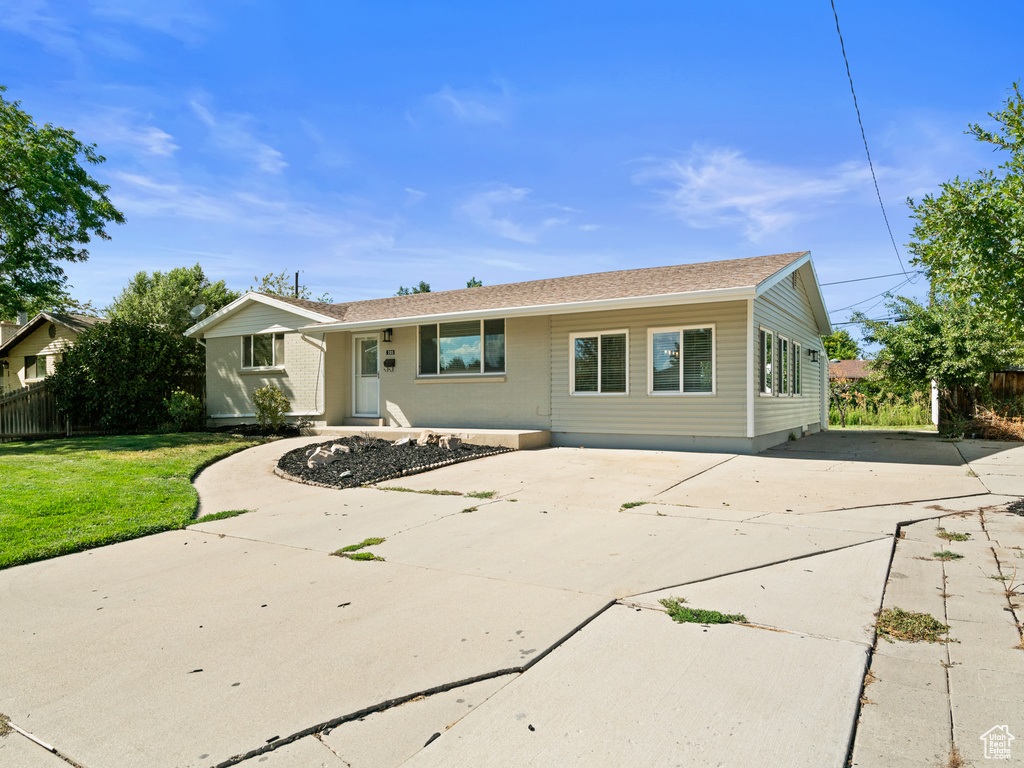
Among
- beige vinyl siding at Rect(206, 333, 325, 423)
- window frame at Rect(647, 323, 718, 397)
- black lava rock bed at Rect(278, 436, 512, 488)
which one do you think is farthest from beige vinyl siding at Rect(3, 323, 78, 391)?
window frame at Rect(647, 323, 718, 397)

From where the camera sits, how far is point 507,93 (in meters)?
12.5

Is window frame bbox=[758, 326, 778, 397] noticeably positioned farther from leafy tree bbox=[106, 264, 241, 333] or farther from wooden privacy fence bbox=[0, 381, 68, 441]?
leafy tree bbox=[106, 264, 241, 333]

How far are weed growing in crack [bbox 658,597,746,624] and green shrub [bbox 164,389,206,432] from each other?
16.6 meters

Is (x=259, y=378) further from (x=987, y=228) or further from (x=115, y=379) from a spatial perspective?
(x=987, y=228)

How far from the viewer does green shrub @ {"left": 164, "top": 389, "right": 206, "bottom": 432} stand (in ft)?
54.4

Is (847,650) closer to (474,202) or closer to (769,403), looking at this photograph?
(769,403)

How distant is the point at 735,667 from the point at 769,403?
35.0 ft

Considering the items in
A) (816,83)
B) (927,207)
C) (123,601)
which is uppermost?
(816,83)

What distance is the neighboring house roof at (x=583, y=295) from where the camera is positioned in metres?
11.2

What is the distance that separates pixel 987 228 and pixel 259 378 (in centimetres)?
1643

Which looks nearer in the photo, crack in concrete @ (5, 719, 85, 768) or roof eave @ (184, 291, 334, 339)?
crack in concrete @ (5, 719, 85, 768)

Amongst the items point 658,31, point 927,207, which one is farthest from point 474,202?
point 927,207

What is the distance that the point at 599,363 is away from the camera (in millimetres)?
12469

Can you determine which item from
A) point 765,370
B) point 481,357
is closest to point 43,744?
point 481,357
